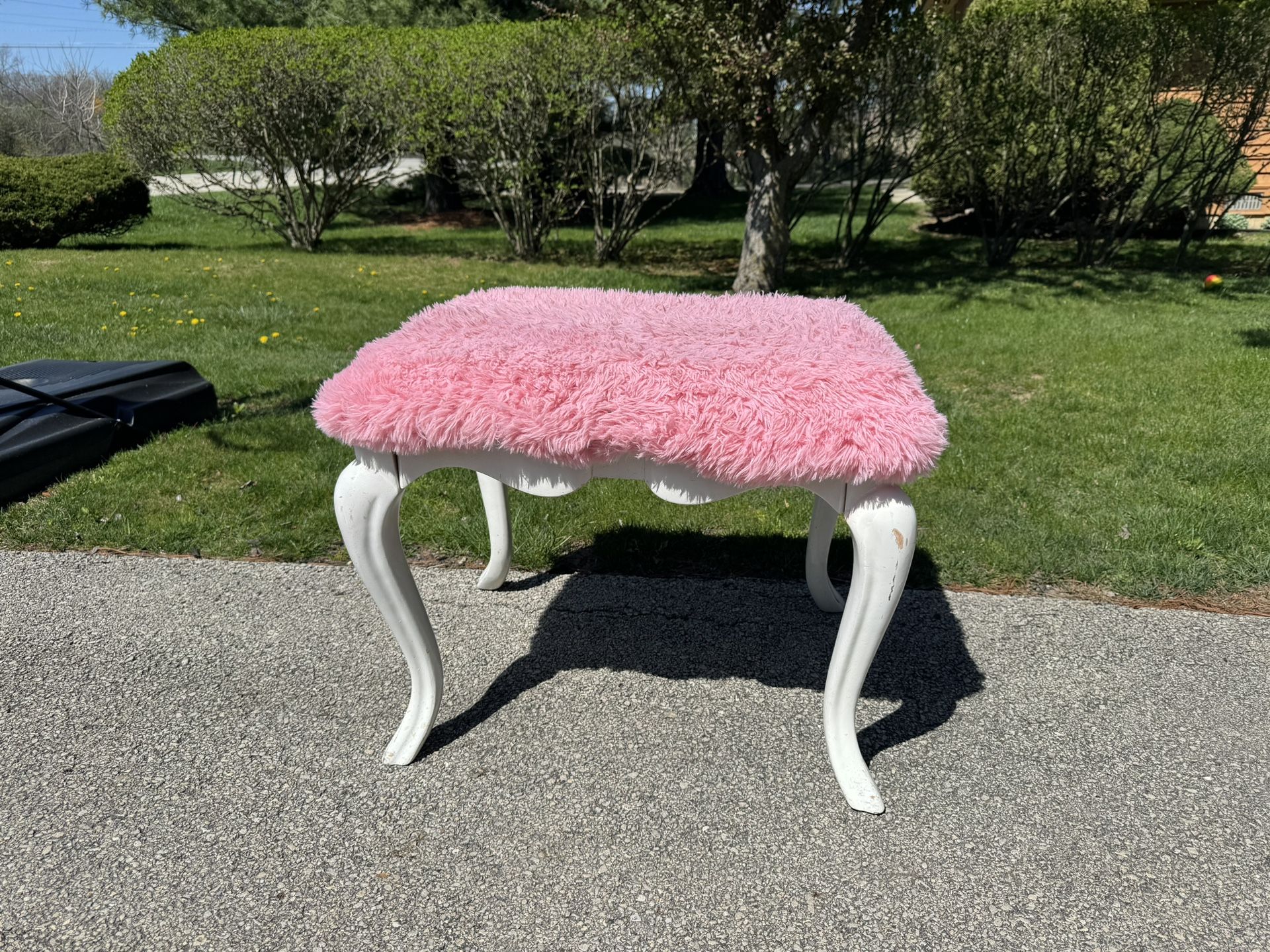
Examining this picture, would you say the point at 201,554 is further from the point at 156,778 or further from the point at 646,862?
the point at 646,862

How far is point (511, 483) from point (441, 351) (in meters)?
0.33

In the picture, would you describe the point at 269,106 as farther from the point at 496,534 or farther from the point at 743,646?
the point at 743,646

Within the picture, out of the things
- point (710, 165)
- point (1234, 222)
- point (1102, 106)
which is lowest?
point (1234, 222)

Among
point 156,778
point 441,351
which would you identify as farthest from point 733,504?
point 156,778

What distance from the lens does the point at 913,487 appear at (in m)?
3.73

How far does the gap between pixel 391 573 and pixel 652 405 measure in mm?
728

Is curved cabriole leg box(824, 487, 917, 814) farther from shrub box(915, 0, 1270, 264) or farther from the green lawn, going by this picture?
shrub box(915, 0, 1270, 264)

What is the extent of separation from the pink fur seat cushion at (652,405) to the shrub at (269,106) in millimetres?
8698

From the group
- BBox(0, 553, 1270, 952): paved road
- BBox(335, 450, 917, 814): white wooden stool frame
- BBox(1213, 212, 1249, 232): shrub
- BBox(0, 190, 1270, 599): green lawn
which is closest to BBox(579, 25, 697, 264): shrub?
BBox(0, 190, 1270, 599): green lawn

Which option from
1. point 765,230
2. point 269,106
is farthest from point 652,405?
point 269,106

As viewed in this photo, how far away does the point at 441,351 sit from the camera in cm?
185

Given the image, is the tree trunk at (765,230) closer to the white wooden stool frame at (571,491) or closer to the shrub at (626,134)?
the shrub at (626,134)

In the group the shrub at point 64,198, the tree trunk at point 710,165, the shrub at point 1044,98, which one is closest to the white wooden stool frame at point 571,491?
the tree trunk at point 710,165

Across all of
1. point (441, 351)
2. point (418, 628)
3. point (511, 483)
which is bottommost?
point (418, 628)
